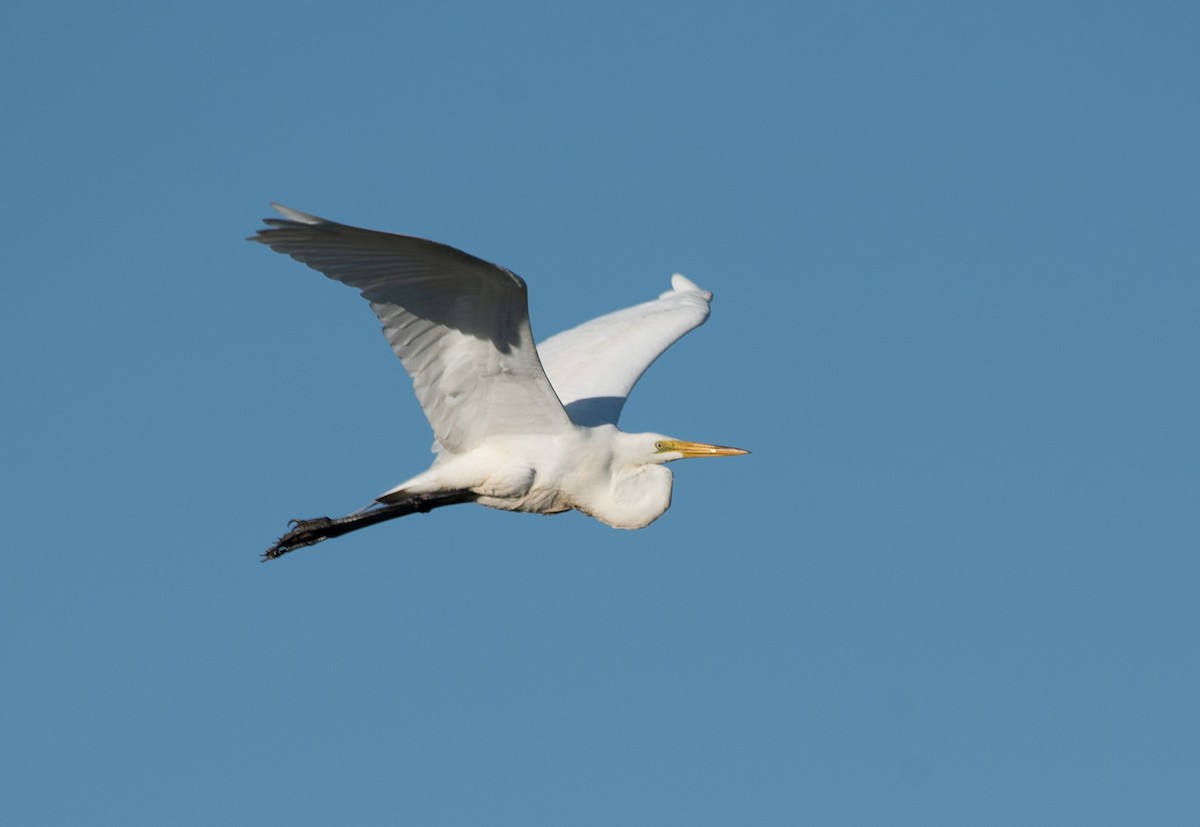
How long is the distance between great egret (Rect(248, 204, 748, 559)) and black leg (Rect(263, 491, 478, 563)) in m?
0.01

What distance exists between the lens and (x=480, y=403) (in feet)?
38.6

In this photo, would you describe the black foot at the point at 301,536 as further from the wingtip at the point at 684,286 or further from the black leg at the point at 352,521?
the wingtip at the point at 684,286

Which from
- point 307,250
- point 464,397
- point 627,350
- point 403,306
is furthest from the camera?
point 627,350

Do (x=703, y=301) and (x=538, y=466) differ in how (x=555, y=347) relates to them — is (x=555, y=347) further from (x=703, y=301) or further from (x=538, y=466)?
(x=538, y=466)

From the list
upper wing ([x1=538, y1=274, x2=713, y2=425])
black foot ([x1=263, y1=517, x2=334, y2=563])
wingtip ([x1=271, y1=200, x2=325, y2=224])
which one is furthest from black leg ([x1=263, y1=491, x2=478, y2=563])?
wingtip ([x1=271, y1=200, x2=325, y2=224])

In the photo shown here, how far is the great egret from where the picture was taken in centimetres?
1012

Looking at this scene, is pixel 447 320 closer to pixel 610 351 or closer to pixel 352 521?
pixel 352 521

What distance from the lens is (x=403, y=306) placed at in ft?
35.1

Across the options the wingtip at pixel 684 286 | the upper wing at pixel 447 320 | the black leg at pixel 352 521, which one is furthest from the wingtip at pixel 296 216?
the wingtip at pixel 684 286

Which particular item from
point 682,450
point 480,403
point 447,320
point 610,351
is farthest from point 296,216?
point 610,351

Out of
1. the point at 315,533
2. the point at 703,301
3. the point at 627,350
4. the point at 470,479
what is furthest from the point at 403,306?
the point at 703,301

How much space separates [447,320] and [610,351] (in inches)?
149

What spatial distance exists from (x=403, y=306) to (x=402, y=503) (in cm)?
211

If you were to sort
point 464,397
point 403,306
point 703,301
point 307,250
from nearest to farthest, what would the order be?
point 307,250, point 403,306, point 464,397, point 703,301
